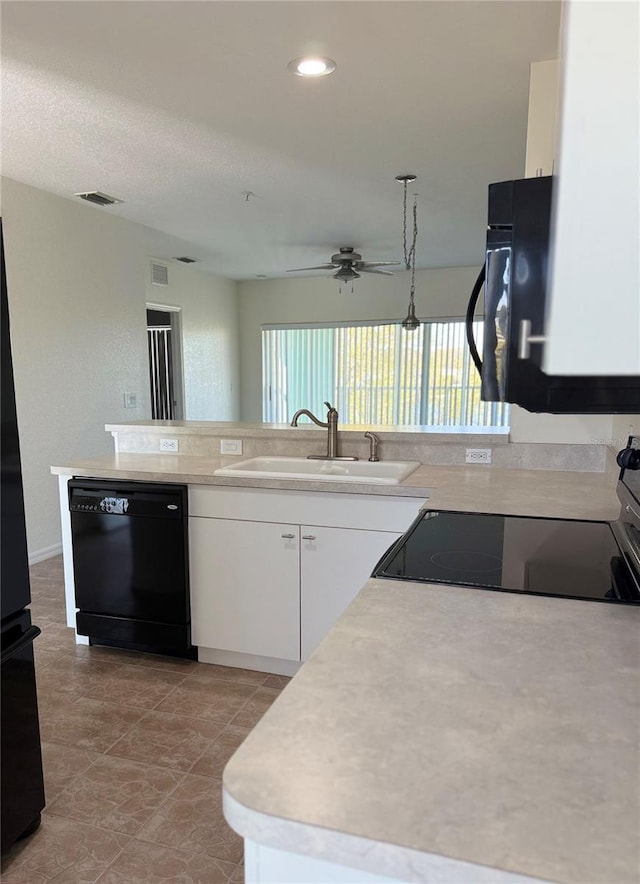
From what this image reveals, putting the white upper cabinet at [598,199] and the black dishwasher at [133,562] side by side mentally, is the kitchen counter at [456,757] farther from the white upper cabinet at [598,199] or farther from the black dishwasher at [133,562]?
the black dishwasher at [133,562]

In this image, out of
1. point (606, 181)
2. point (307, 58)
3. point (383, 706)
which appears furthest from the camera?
point (307, 58)

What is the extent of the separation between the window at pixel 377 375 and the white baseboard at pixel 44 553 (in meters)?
3.53

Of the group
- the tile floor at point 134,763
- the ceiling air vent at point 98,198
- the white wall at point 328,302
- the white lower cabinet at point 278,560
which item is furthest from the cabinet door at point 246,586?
the white wall at point 328,302

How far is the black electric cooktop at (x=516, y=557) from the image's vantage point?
1173 millimetres

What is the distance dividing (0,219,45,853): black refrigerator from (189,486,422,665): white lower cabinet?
0.97 metres

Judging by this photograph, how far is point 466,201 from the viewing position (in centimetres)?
411

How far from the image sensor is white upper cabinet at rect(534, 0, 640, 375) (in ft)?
1.58

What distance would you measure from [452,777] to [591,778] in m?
0.15

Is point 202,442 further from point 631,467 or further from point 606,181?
point 606,181

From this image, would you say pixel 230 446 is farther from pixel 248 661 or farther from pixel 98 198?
pixel 98 198

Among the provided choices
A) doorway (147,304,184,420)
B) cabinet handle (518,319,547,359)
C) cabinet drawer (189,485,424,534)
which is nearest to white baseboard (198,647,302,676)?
cabinet drawer (189,485,424,534)

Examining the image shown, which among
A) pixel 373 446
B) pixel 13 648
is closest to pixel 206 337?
pixel 373 446

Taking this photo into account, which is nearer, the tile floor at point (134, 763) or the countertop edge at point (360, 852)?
the countertop edge at point (360, 852)

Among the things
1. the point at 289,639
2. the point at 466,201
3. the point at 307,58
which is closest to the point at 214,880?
the point at 289,639
